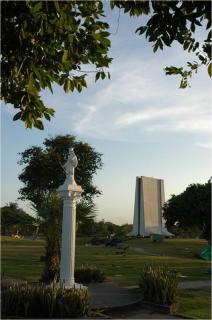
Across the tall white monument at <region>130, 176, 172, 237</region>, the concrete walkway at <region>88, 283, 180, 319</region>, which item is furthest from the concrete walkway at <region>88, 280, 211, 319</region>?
the tall white monument at <region>130, 176, 172, 237</region>

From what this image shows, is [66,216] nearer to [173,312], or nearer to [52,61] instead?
[173,312]

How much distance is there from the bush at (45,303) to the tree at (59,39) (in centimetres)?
529

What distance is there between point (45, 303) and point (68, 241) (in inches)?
113

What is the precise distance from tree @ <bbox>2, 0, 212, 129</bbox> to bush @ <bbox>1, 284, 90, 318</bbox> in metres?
5.29

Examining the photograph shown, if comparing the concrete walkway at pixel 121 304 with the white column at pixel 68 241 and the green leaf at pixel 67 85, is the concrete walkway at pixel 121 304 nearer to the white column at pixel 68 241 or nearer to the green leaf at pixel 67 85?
the white column at pixel 68 241

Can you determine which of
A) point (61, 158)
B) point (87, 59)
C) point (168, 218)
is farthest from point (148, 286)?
point (168, 218)

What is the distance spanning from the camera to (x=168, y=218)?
49.6 meters

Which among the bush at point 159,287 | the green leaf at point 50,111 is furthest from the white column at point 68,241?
the green leaf at point 50,111

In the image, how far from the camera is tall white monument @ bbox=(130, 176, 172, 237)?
7000 centimetres

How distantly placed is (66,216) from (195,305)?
4191 mm

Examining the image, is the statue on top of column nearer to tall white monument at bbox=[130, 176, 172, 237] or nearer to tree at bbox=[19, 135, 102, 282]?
tree at bbox=[19, 135, 102, 282]

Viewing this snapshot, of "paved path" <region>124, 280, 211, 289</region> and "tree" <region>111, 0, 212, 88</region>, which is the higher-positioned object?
"tree" <region>111, 0, 212, 88</region>

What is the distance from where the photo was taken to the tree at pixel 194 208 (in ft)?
146

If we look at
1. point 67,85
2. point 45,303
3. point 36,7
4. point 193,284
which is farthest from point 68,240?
point 36,7
